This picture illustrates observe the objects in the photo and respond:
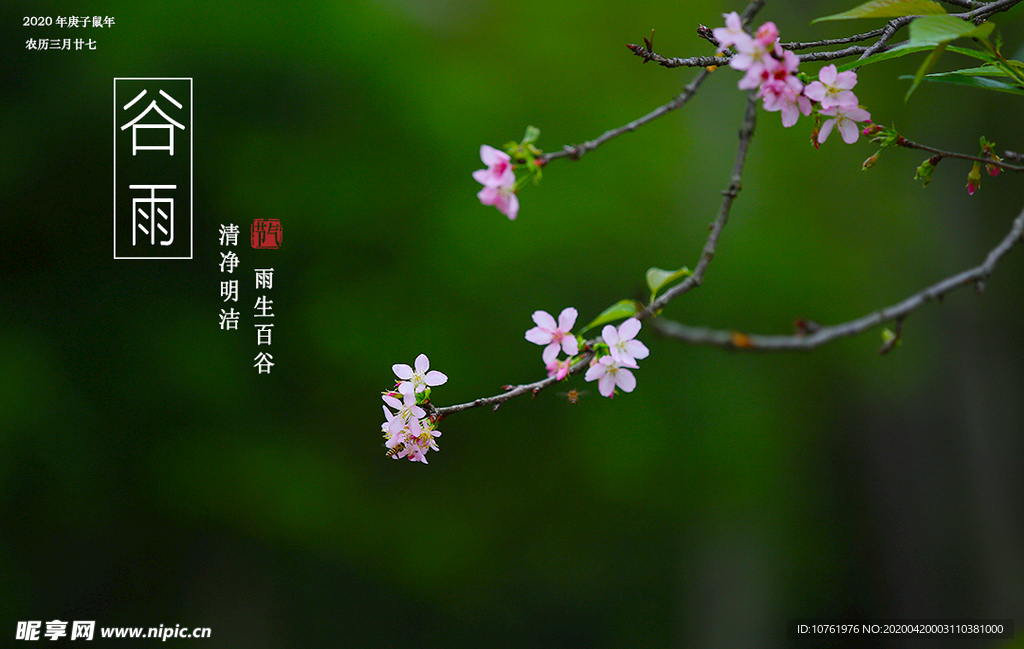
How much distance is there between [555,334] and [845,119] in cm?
40

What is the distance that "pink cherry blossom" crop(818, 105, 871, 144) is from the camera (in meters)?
0.74

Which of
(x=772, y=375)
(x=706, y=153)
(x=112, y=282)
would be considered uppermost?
(x=706, y=153)

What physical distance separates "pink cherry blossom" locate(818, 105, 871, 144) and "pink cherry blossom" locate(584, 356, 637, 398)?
1.13ft

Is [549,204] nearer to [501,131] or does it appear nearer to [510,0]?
[501,131]

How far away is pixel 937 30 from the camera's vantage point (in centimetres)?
52

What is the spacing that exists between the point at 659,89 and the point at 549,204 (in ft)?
3.24

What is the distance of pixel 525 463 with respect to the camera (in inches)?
151

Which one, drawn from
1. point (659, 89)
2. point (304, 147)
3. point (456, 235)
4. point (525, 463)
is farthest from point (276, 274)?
point (659, 89)

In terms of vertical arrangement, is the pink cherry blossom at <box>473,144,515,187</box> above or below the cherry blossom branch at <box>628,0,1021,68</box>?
below

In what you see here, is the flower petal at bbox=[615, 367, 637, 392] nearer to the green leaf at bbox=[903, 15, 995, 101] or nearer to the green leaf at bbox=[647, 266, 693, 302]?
the green leaf at bbox=[647, 266, 693, 302]

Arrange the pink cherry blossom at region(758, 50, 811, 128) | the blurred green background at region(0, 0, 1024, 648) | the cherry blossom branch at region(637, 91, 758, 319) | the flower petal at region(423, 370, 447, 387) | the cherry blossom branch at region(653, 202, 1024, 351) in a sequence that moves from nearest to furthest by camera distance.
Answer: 1. the cherry blossom branch at region(653, 202, 1024, 351)
2. the cherry blossom branch at region(637, 91, 758, 319)
3. the pink cherry blossom at region(758, 50, 811, 128)
4. the flower petal at region(423, 370, 447, 387)
5. the blurred green background at region(0, 0, 1024, 648)

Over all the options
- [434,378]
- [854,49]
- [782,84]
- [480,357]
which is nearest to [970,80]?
[854,49]

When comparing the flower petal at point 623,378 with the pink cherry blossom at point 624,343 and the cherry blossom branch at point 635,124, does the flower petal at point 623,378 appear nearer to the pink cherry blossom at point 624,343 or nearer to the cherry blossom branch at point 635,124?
the pink cherry blossom at point 624,343

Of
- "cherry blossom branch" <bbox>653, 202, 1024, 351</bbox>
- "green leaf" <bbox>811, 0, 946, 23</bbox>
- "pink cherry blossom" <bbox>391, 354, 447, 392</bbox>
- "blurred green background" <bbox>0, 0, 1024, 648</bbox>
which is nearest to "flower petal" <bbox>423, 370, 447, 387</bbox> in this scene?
"pink cherry blossom" <bbox>391, 354, 447, 392</bbox>
